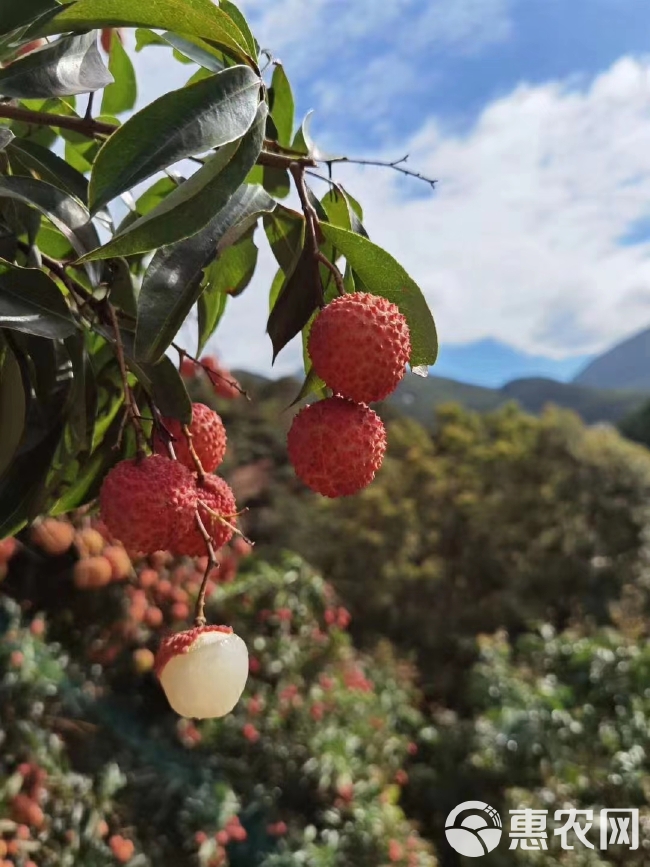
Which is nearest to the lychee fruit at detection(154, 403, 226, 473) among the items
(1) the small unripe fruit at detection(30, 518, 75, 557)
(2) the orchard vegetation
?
(2) the orchard vegetation

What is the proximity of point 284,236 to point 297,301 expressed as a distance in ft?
0.33

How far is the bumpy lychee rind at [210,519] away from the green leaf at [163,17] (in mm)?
287

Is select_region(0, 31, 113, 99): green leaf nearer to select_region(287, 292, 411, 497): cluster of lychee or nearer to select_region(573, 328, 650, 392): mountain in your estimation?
select_region(287, 292, 411, 497): cluster of lychee

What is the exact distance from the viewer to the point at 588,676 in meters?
3.40

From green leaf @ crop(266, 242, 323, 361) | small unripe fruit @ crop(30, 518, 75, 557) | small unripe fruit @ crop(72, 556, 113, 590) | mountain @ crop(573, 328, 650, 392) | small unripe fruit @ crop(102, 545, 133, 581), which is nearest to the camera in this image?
green leaf @ crop(266, 242, 323, 361)

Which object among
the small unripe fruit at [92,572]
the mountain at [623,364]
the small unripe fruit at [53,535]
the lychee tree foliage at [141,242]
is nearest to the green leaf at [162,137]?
the lychee tree foliage at [141,242]

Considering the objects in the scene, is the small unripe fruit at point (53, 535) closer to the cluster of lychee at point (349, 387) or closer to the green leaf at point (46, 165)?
the green leaf at point (46, 165)

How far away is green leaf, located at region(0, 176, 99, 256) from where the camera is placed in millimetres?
615

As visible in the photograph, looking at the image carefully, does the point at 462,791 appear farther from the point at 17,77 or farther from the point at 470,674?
the point at 17,77

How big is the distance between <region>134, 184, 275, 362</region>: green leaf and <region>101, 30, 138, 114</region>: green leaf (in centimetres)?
53

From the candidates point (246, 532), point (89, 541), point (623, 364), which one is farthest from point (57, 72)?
point (623, 364)

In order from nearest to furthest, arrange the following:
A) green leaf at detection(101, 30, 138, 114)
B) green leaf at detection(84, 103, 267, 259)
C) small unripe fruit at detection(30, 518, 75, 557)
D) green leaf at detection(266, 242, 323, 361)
Result: green leaf at detection(84, 103, 267, 259), green leaf at detection(266, 242, 323, 361), green leaf at detection(101, 30, 138, 114), small unripe fruit at detection(30, 518, 75, 557)

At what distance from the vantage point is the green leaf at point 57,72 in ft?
1.88

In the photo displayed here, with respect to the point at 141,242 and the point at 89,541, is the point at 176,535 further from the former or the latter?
the point at 89,541
